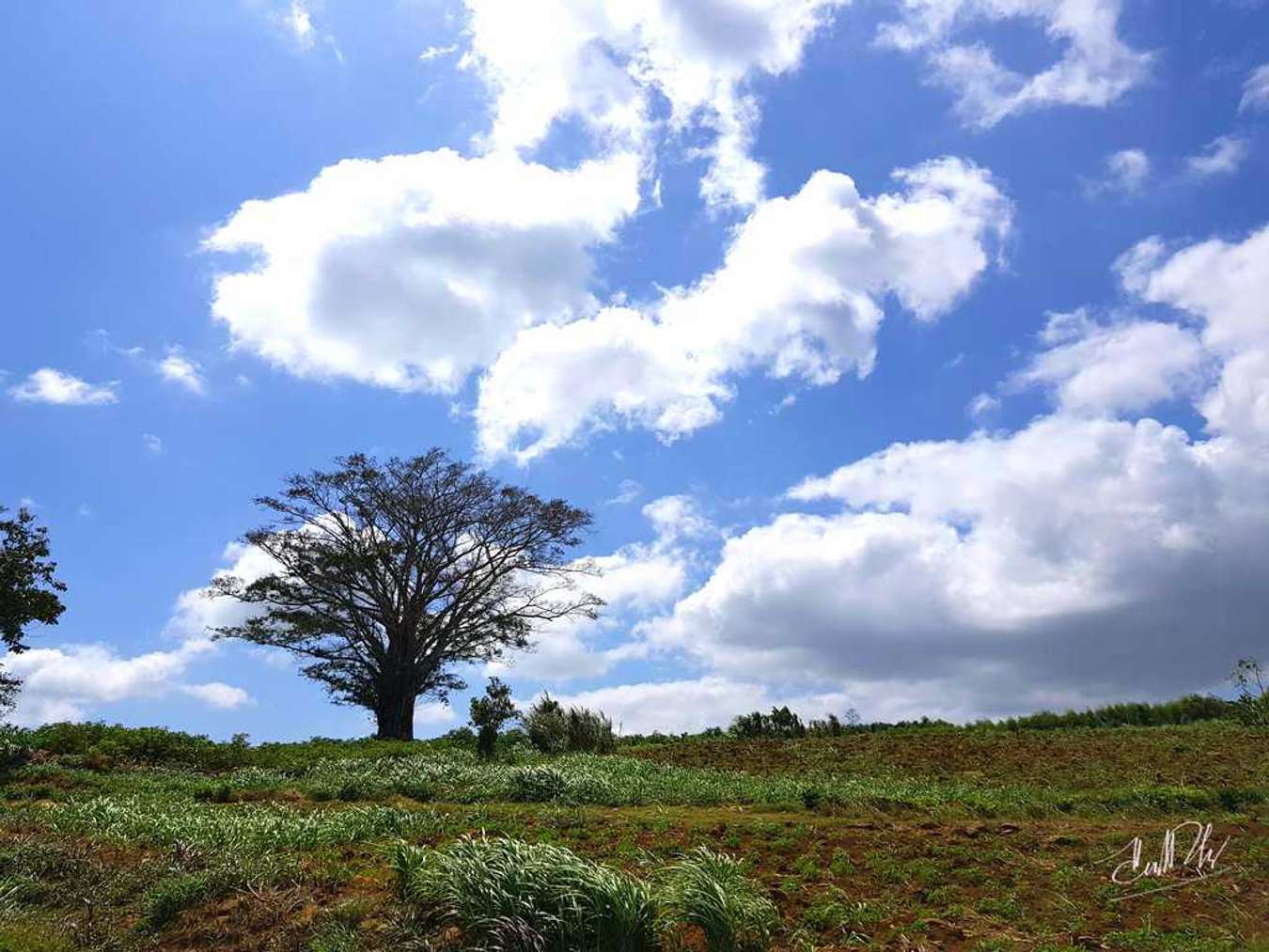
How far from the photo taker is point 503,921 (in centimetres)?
592

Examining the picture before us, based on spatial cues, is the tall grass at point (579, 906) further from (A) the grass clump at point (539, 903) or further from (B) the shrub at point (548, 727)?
(B) the shrub at point (548, 727)

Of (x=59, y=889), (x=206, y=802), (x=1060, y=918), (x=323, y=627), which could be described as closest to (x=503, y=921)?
(x=1060, y=918)

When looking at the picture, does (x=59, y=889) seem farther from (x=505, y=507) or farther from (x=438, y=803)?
(x=505, y=507)

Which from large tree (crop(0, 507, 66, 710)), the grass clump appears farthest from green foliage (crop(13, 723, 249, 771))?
the grass clump

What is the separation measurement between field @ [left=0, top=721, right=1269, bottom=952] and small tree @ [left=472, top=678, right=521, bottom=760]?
443cm

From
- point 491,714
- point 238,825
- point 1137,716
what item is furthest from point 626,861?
point 1137,716

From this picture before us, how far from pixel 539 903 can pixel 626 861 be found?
1.87 m

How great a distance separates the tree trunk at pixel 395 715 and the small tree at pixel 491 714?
9189 mm

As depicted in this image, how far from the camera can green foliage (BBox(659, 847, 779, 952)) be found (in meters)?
5.93

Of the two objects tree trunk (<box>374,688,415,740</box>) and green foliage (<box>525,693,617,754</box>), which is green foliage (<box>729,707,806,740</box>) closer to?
green foliage (<box>525,693,617,754</box>)

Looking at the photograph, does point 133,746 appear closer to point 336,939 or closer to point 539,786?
point 539,786

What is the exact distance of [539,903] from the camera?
6.06 meters

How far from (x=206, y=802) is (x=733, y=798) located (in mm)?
6353

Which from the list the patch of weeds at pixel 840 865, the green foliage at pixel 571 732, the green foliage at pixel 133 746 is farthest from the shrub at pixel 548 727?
the patch of weeds at pixel 840 865
